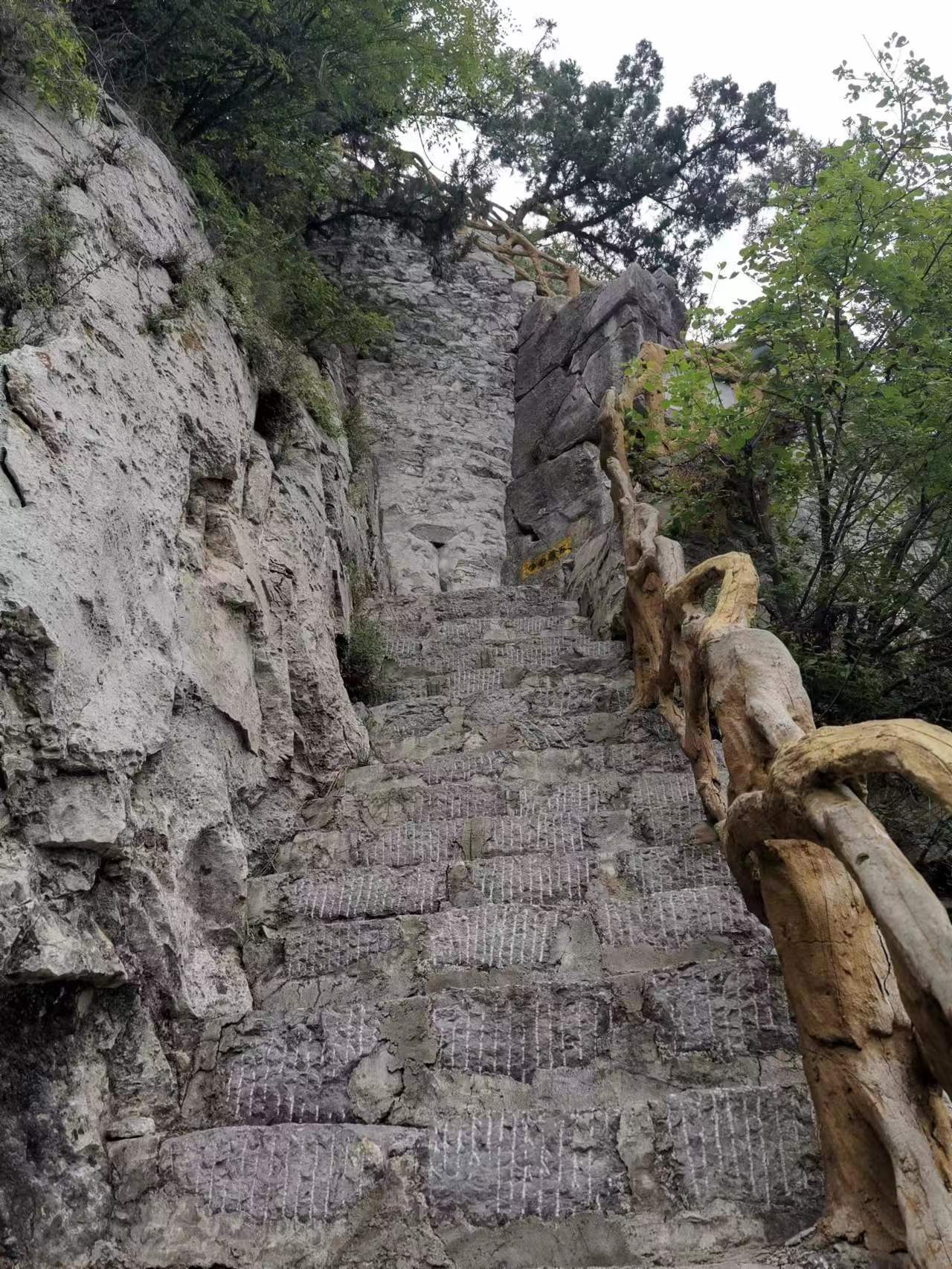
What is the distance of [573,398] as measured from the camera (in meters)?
8.97

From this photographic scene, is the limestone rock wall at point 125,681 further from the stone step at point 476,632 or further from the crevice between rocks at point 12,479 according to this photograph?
the stone step at point 476,632

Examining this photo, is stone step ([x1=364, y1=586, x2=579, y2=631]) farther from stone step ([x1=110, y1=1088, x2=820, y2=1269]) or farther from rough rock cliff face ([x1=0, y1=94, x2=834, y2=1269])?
stone step ([x1=110, y1=1088, x2=820, y2=1269])

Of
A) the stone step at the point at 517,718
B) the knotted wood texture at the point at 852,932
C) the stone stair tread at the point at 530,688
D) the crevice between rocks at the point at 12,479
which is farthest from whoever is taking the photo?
the stone stair tread at the point at 530,688

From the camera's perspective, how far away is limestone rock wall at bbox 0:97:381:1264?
2113mm

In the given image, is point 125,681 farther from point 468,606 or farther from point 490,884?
point 468,606

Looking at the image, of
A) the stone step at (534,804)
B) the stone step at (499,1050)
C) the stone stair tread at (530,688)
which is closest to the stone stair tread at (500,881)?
the stone step at (534,804)

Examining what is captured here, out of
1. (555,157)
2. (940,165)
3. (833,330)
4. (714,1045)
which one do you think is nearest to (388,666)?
(833,330)

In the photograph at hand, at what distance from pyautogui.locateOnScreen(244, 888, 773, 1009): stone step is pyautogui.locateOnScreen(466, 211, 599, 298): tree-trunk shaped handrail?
29.8 ft

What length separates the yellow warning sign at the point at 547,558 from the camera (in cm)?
786

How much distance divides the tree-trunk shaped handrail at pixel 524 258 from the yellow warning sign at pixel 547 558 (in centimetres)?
399

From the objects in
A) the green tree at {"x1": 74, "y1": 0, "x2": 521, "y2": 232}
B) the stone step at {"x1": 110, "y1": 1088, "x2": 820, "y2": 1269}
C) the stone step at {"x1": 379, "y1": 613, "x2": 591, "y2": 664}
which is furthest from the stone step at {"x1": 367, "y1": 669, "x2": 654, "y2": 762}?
the green tree at {"x1": 74, "y1": 0, "x2": 521, "y2": 232}

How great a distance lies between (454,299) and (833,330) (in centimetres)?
666

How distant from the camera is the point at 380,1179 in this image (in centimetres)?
197

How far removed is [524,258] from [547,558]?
5012mm
